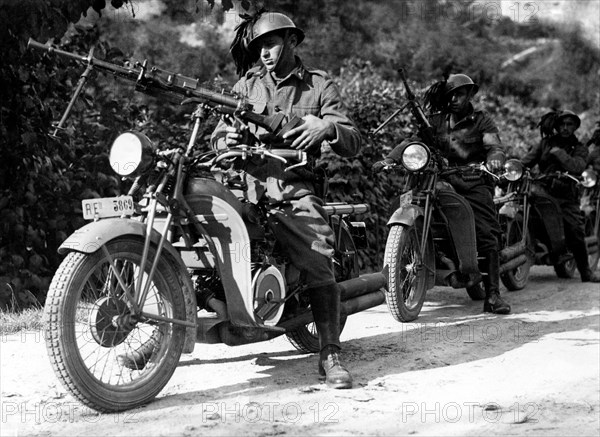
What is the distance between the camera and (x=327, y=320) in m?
4.99

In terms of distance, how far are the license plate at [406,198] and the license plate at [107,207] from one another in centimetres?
347

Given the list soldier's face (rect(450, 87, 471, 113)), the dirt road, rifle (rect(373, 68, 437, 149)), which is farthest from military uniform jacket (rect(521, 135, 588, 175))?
the dirt road

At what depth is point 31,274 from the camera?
702 cm

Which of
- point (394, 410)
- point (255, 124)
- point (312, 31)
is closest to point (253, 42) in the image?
point (255, 124)

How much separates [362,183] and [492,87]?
14682mm

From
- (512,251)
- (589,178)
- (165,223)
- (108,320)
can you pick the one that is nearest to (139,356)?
(108,320)

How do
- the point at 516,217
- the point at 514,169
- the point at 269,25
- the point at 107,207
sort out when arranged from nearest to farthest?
the point at 107,207, the point at 269,25, the point at 514,169, the point at 516,217

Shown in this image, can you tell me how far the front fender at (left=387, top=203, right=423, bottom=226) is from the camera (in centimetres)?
695

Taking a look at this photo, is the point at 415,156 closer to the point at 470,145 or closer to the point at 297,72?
the point at 470,145

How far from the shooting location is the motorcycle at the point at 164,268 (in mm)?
3947

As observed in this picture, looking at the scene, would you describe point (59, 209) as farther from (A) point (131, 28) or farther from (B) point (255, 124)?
(A) point (131, 28)

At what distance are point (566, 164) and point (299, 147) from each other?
5.64 metres

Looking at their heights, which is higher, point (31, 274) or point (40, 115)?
point (40, 115)

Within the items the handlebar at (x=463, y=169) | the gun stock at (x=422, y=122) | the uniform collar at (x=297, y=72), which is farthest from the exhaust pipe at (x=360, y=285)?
the gun stock at (x=422, y=122)
